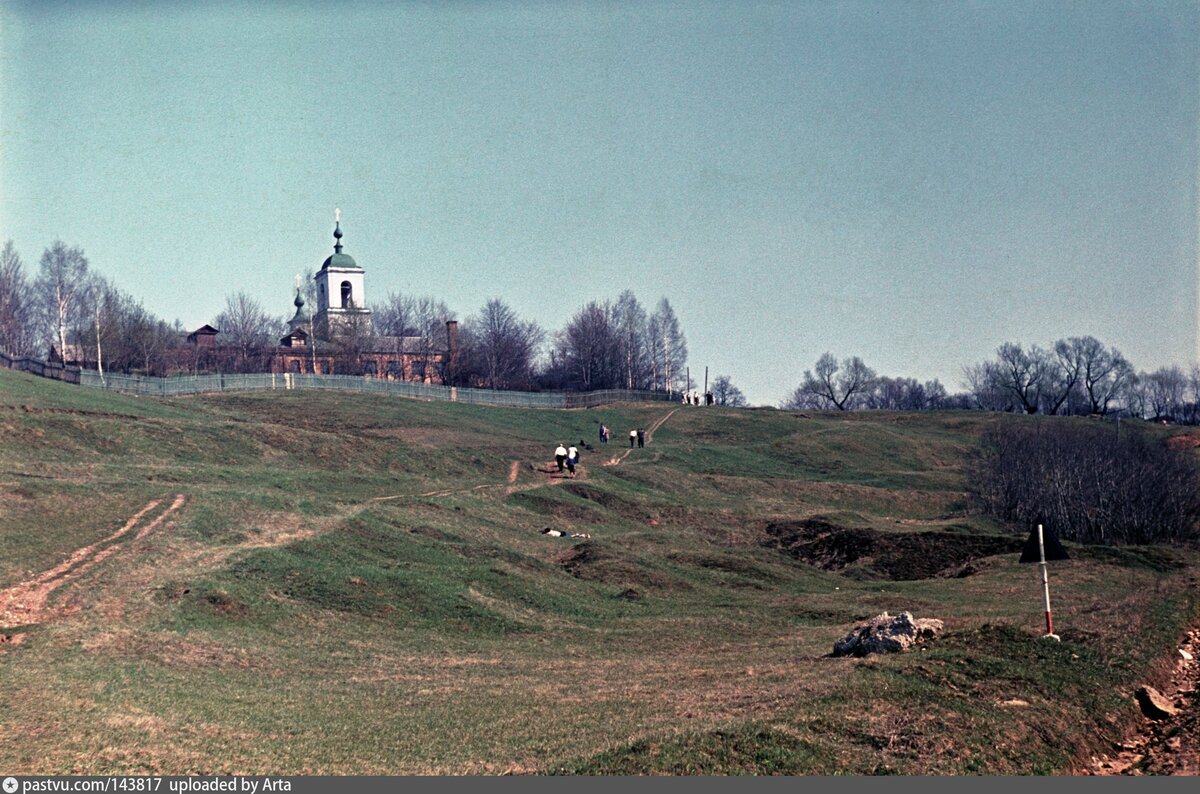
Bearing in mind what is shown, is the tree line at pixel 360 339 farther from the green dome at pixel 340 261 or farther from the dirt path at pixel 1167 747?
the dirt path at pixel 1167 747

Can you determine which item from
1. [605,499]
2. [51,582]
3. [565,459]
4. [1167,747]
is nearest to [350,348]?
[565,459]

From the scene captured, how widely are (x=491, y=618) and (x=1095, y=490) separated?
1662 inches

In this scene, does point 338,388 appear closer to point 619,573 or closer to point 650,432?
point 650,432

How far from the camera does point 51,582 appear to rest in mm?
30219

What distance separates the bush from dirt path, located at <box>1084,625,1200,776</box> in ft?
134

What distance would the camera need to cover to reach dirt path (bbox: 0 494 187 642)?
26953 millimetres

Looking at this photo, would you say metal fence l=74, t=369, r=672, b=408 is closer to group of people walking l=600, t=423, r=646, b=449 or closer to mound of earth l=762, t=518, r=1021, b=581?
group of people walking l=600, t=423, r=646, b=449

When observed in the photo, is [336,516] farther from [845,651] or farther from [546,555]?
[845,651]

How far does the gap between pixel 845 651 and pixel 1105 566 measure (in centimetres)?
2130

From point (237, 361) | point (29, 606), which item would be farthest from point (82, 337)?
point (29, 606)

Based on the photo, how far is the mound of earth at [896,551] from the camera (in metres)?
46.9

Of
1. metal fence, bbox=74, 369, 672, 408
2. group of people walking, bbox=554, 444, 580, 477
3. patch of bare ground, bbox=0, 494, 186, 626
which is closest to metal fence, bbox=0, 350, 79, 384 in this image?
metal fence, bbox=74, 369, 672, 408

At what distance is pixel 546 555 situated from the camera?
147 feet

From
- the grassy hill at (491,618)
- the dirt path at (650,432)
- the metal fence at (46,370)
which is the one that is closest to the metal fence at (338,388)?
the metal fence at (46,370)
